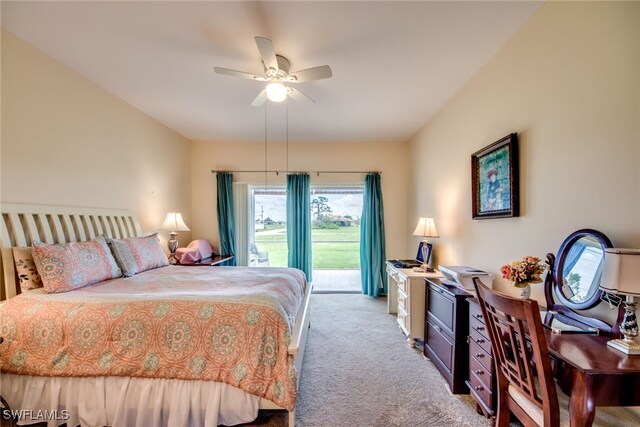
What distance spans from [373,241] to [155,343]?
3598 mm

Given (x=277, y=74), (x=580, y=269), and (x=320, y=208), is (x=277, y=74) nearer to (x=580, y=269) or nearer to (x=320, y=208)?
(x=580, y=269)

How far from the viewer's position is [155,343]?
1645 mm

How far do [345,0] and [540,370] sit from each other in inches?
88.9

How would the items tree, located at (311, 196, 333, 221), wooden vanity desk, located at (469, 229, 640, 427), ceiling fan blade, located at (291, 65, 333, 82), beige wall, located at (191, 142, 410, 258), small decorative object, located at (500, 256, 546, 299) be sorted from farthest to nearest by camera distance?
tree, located at (311, 196, 333, 221), beige wall, located at (191, 142, 410, 258), ceiling fan blade, located at (291, 65, 333, 82), small decorative object, located at (500, 256, 546, 299), wooden vanity desk, located at (469, 229, 640, 427)

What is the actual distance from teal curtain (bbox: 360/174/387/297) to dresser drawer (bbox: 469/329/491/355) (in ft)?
8.60

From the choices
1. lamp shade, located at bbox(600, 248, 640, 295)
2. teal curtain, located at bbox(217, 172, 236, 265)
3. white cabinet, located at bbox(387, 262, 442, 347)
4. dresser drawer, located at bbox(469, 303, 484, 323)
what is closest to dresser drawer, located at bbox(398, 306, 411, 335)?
white cabinet, located at bbox(387, 262, 442, 347)

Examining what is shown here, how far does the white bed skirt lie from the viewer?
64.2 inches

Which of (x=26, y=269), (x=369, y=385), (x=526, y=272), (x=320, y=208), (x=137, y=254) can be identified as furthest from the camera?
(x=320, y=208)

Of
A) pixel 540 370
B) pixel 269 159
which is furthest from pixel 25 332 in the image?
pixel 269 159

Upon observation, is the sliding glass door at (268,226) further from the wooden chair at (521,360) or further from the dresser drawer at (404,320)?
the wooden chair at (521,360)

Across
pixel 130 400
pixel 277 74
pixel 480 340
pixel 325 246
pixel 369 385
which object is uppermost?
pixel 277 74

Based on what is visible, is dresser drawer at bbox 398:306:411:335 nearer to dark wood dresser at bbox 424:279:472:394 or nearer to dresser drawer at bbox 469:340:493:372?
dark wood dresser at bbox 424:279:472:394

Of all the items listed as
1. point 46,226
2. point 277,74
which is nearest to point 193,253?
point 46,226

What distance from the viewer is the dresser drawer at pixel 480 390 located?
1744mm
